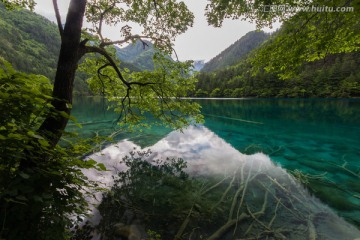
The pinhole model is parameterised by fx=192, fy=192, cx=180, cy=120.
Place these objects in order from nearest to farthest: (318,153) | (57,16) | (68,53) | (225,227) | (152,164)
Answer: (68,53) < (57,16) < (225,227) < (152,164) < (318,153)

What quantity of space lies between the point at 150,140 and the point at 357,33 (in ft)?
54.7

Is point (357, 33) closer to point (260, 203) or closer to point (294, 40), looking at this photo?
point (294, 40)

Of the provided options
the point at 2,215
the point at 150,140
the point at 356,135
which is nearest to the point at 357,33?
the point at 2,215

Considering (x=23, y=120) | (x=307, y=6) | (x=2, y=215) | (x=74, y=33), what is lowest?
(x=2, y=215)

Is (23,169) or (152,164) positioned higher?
(23,169)

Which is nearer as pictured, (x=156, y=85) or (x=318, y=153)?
(x=156, y=85)

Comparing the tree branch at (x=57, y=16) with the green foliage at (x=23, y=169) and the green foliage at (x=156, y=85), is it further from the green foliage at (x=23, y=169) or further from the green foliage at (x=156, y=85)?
the green foliage at (x=156, y=85)

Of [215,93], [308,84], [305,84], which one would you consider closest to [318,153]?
[305,84]

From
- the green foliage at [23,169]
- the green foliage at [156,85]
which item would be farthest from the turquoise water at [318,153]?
the green foliage at [23,169]

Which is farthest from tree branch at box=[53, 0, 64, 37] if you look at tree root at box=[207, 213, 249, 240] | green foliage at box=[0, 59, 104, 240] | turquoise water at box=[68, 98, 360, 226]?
tree root at box=[207, 213, 249, 240]

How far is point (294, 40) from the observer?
6629 millimetres

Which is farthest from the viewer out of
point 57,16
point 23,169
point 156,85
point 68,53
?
point 156,85

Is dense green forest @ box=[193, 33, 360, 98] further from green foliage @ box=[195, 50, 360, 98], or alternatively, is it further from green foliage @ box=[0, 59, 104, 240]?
green foliage @ box=[0, 59, 104, 240]

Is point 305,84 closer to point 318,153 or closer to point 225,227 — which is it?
point 318,153
